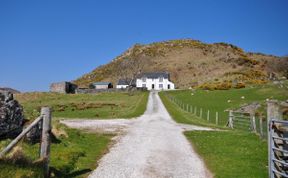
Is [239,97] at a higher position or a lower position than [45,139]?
higher

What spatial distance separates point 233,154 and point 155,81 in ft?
489

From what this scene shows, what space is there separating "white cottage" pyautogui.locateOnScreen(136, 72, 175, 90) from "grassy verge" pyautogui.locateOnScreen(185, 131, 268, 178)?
138639 millimetres

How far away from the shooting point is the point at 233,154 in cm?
1961

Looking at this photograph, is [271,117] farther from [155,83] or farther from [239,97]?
[155,83]

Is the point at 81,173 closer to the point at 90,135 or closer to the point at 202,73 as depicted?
Result: the point at 90,135

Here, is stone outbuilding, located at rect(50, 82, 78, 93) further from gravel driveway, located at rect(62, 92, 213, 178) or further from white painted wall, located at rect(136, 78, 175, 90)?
gravel driveway, located at rect(62, 92, 213, 178)

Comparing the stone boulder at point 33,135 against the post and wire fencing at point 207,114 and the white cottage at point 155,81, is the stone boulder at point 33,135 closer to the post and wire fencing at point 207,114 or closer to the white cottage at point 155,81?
the post and wire fencing at point 207,114

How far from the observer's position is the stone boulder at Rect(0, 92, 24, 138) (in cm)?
1548

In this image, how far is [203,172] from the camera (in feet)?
50.3

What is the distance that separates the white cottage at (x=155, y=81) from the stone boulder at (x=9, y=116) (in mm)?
149961

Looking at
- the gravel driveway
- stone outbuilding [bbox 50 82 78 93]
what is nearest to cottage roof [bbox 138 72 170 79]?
stone outbuilding [bbox 50 82 78 93]

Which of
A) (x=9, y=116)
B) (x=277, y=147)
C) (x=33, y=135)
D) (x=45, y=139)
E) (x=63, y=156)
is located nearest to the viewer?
(x=277, y=147)

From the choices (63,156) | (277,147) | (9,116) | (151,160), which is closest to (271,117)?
(277,147)

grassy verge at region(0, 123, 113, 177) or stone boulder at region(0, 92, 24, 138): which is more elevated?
stone boulder at region(0, 92, 24, 138)
